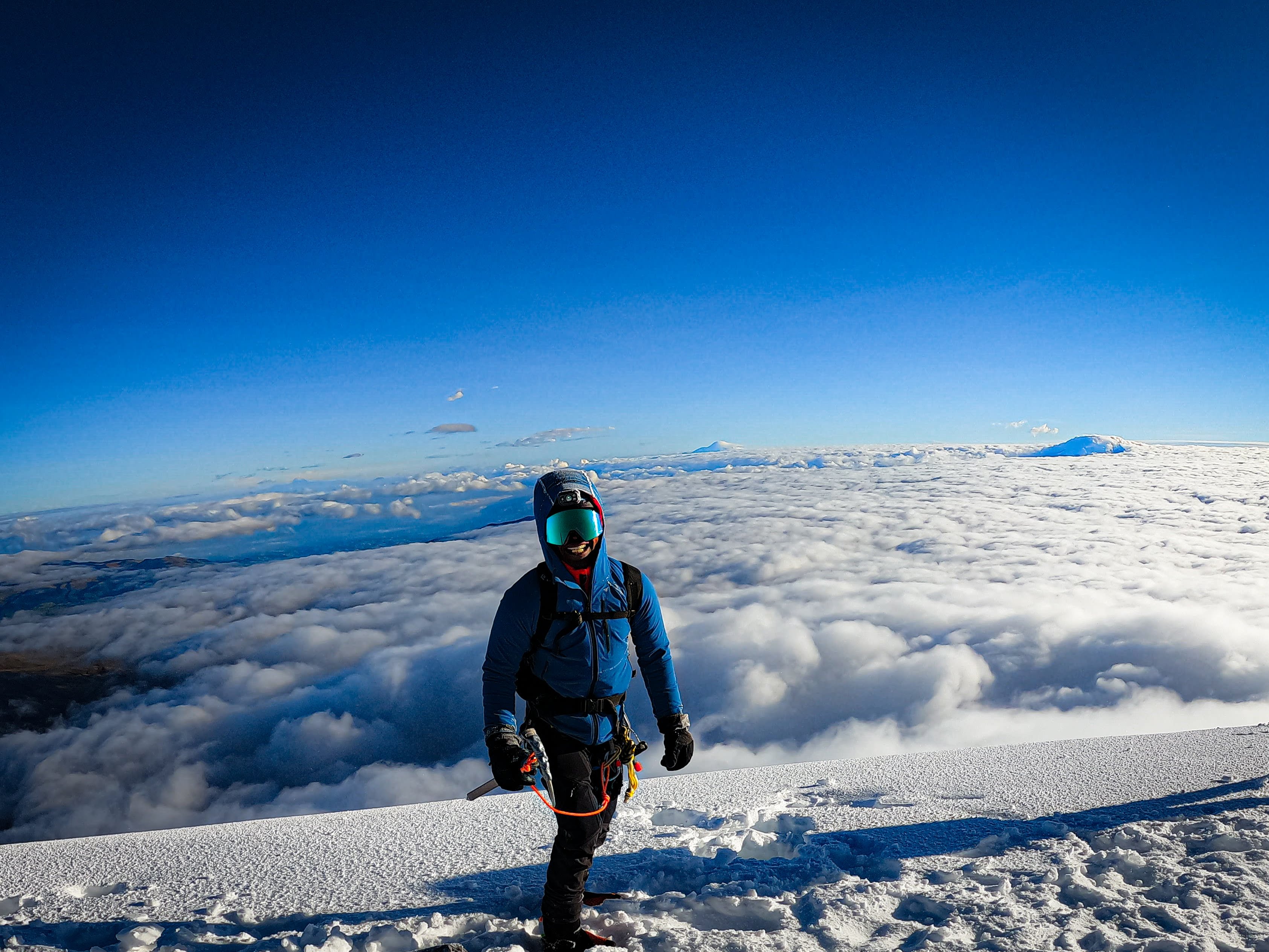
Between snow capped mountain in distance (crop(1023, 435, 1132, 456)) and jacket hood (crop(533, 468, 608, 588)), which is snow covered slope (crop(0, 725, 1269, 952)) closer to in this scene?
jacket hood (crop(533, 468, 608, 588))

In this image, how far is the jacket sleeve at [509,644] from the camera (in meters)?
2.92

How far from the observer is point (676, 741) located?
3291 millimetres

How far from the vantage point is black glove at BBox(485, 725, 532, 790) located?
9.31ft

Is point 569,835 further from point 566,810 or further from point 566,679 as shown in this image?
point 566,679

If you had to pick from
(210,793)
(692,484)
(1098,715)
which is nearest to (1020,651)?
(1098,715)

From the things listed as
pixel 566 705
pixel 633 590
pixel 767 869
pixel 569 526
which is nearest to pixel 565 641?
pixel 566 705

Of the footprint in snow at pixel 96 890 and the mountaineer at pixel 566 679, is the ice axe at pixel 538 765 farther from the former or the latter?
the footprint in snow at pixel 96 890

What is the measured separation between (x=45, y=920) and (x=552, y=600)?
3.84 m

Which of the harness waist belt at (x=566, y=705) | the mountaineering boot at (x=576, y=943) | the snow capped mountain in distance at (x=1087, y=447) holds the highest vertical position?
the harness waist belt at (x=566, y=705)

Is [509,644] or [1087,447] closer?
[509,644]

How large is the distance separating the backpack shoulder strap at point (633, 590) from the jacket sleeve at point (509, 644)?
477 millimetres

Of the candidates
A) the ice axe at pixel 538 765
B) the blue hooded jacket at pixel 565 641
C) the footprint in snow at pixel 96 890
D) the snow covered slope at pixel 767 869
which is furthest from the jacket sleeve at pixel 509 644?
the footprint in snow at pixel 96 890

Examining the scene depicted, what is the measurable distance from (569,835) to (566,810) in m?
0.12

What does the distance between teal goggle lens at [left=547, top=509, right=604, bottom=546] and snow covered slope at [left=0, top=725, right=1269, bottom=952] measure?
2.08 metres
